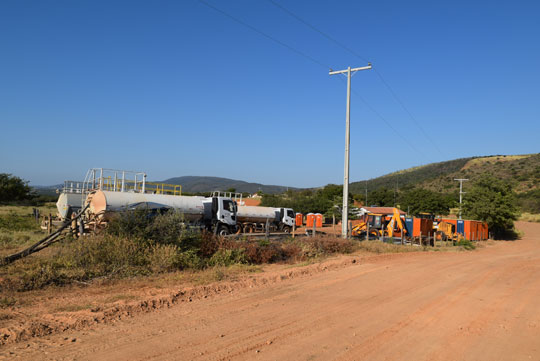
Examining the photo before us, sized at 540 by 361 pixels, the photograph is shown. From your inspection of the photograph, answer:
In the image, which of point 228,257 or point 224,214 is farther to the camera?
point 224,214

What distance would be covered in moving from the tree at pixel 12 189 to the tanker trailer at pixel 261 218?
4685 centimetres

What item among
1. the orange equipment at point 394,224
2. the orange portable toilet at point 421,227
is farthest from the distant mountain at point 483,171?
the orange equipment at point 394,224

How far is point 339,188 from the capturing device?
81.9 meters

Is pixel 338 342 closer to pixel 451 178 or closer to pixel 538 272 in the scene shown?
pixel 538 272

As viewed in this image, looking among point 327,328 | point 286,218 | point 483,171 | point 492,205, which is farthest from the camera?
point 483,171

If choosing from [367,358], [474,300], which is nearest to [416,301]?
[474,300]

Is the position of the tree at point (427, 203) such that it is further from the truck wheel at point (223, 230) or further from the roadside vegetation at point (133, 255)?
the roadside vegetation at point (133, 255)

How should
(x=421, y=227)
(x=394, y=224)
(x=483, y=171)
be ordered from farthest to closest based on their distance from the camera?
1. (x=483, y=171)
2. (x=421, y=227)
3. (x=394, y=224)

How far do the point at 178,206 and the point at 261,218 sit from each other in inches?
435

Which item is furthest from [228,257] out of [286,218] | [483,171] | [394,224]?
[483,171]

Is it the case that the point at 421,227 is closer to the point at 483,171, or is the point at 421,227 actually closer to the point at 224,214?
the point at 224,214

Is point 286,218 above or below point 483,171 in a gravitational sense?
below

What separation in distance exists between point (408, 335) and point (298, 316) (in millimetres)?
2001

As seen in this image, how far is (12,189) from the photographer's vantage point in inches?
2422
